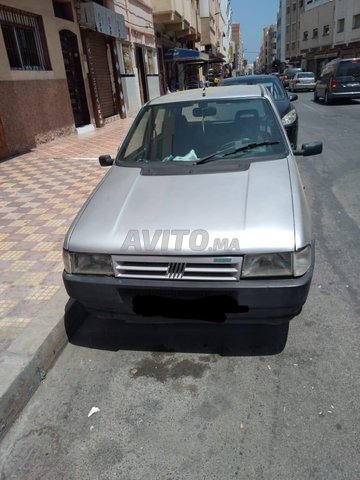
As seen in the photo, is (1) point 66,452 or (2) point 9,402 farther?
(2) point 9,402

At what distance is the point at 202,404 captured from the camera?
2.33 m

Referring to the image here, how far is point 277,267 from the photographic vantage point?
2314 mm

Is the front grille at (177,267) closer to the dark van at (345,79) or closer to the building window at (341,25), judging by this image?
the dark van at (345,79)

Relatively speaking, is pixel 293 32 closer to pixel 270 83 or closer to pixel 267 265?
pixel 270 83

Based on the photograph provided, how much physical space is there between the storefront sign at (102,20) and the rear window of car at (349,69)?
9.75m

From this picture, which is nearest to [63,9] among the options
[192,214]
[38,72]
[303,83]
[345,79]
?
[38,72]

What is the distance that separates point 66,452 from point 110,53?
16415 millimetres

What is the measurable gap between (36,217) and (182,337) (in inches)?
128

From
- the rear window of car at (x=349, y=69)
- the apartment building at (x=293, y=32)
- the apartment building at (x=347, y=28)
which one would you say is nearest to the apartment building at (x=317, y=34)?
the apartment building at (x=347, y=28)

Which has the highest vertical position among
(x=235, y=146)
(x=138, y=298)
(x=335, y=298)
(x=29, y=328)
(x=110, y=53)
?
(x=110, y=53)

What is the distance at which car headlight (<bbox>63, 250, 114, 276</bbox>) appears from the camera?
248 cm

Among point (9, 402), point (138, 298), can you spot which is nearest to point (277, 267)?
point (138, 298)

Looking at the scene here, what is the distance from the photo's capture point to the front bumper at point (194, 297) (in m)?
2.30

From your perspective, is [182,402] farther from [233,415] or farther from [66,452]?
[66,452]
